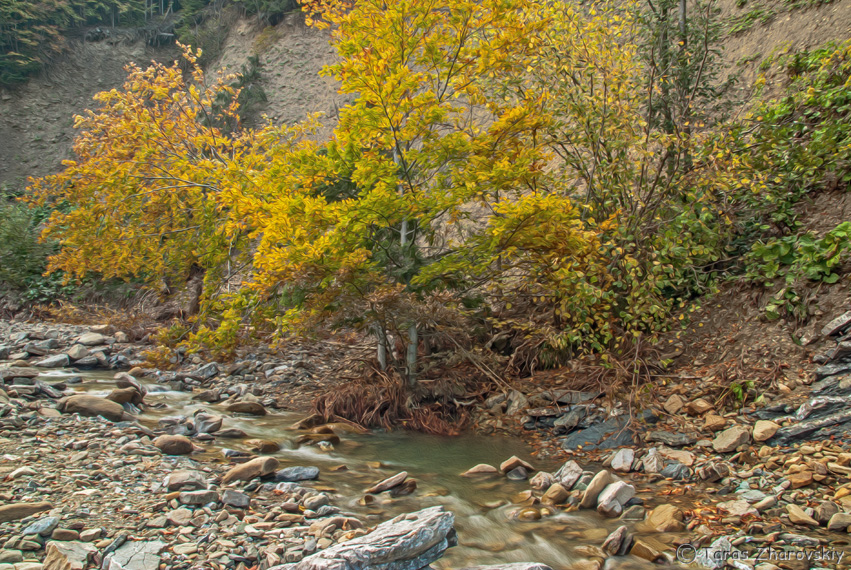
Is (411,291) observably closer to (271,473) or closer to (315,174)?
(315,174)

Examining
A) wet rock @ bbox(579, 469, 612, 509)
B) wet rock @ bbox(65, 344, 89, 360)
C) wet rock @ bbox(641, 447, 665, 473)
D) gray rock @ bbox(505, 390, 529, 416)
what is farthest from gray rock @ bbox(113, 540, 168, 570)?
wet rock @ bbox(65, 344, 89, 360)

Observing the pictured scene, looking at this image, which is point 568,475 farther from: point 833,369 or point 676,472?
point 833,369

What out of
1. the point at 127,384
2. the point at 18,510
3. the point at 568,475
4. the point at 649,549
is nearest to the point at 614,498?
the point at 568,475

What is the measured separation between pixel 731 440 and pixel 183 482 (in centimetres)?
418

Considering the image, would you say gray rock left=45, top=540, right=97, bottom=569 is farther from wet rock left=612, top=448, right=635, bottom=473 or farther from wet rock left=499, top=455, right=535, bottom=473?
wet rock left=612, top=448, right=635, bottom=473

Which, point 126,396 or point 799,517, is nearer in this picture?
point 799,517

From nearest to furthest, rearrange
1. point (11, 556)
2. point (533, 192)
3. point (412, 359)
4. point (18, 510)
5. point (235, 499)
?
point (11, 556)
point (18, 510)
point (235, 499)
point (533, 192)
point (412, 359)

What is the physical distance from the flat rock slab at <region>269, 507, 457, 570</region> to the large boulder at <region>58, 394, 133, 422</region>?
10.5 feet

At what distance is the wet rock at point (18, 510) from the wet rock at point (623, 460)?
160 inches

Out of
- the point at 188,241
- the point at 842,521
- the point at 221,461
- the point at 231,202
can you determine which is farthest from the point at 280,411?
the point at 842,521

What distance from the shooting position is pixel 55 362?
7.59m

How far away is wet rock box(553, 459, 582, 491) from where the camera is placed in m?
4.07

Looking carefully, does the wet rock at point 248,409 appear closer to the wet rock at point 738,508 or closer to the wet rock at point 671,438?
the wet rock at point 671,438

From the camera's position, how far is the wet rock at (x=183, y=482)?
336 centimetres
